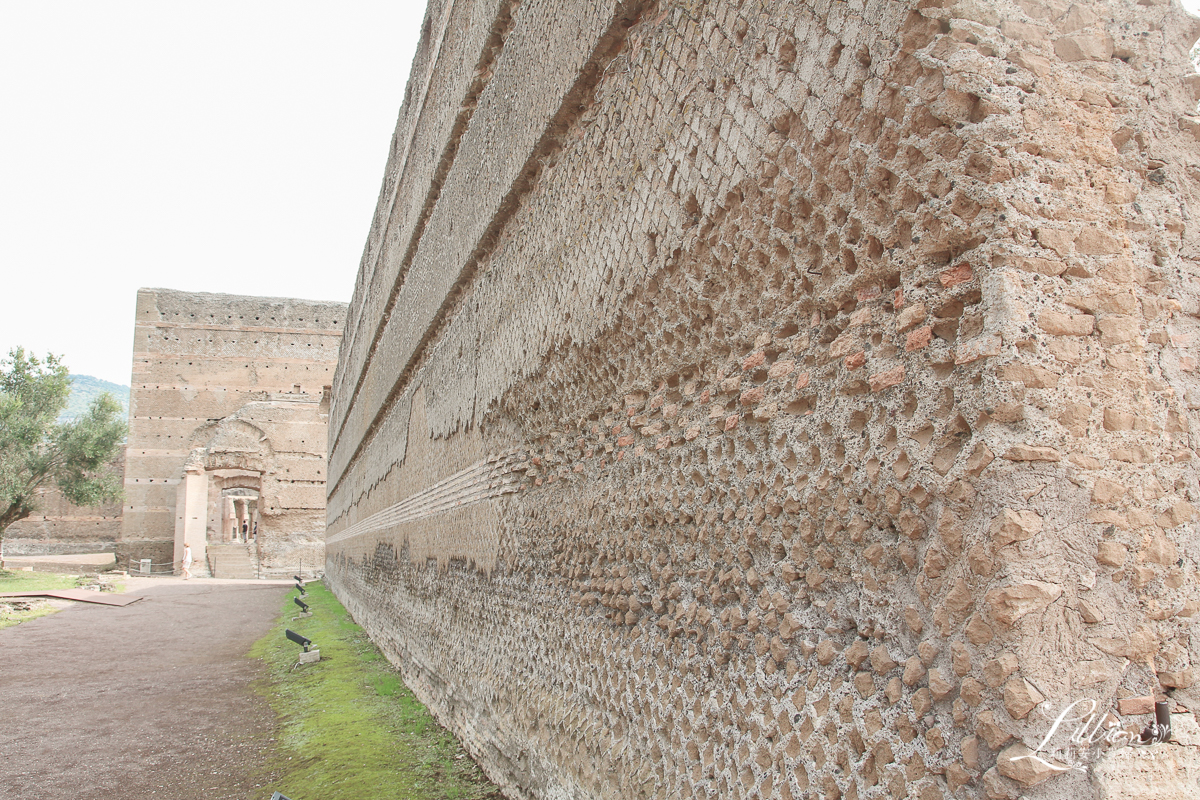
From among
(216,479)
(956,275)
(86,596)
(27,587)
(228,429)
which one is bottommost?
(86,596)

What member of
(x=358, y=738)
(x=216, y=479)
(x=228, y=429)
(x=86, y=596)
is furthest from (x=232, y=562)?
(x=358, y=738)

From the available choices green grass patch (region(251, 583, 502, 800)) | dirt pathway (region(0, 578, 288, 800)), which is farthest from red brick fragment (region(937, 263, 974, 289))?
dirt pathway (region(0, 578, 288, 800))

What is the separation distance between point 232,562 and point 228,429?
4.30 m

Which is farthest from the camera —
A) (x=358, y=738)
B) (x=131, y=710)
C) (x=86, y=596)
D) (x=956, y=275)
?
(x=86, y=596)

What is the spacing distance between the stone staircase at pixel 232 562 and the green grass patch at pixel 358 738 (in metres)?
17.0

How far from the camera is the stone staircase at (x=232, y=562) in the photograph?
24750 mm

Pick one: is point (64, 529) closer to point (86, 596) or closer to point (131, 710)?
point (86, 596)

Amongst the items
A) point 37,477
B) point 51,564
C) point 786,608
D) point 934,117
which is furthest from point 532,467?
point 51,564

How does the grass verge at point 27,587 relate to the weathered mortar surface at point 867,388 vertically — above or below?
below

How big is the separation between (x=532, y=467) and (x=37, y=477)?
78.4 ft

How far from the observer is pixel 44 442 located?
23.4 metres

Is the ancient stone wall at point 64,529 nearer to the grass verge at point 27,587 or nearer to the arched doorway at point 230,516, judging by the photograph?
the arched doorway at point 230,516

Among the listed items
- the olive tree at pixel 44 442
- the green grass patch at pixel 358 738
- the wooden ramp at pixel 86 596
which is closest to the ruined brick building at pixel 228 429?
the olive tree at pixel 44 442

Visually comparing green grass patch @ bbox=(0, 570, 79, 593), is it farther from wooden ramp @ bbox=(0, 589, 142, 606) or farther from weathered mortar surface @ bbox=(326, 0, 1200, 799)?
weathered mortar surface @ bbox=(326, 0, 1200, 799)
